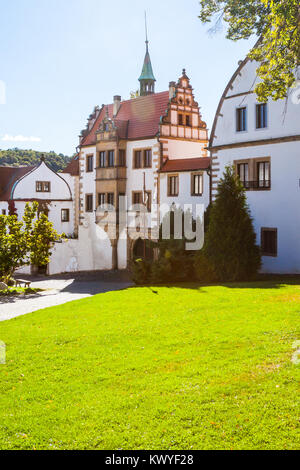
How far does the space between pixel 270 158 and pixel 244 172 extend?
2.07 m

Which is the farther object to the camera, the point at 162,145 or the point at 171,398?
the point at 162,145

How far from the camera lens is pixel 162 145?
38094 millimetres

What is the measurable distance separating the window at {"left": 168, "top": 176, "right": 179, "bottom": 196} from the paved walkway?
21.5 ft

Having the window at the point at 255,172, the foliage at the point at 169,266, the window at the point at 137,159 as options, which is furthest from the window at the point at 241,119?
the window at the point at 137,159

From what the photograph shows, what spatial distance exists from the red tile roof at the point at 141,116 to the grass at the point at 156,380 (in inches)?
957

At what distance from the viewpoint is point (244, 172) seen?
30344 millimetres

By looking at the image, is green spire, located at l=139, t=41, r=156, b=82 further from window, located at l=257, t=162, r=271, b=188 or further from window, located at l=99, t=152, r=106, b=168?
window, located at l=257, t=162, r=271, b=188

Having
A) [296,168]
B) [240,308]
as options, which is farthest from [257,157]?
[240,308]

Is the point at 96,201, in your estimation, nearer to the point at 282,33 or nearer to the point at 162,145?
the point at 162,145

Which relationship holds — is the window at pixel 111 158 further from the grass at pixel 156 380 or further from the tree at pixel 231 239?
the grass at pixel 156 380

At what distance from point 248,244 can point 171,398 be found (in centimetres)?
1743

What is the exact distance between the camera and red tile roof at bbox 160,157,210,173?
33781 millimetres

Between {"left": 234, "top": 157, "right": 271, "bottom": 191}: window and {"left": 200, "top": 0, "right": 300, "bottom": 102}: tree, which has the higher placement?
{"left": 200, "top": 0, "right": 300, "bottom": 102}: tree

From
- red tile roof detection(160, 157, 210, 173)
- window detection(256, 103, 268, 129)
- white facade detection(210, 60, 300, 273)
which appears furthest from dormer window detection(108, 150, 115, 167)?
window detection(256, 103, 268, 129)
